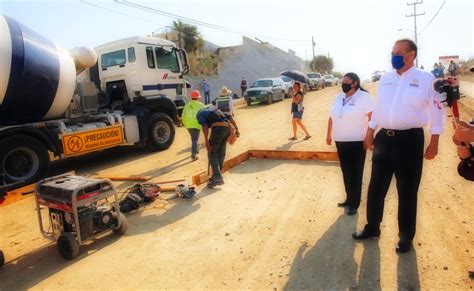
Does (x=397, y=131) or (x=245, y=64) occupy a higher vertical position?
(x=245, y=64)

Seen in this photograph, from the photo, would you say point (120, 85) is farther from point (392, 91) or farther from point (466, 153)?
point (466, 153)

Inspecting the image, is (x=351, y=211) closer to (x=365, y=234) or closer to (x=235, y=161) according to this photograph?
(x=365, y=234)

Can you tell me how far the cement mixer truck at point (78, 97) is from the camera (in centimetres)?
689

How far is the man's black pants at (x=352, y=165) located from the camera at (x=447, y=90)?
4.92ft

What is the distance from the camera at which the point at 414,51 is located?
3523 mm

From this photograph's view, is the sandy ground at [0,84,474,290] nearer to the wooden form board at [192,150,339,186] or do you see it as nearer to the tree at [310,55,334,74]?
the wooden form board at [192,150,339,186]

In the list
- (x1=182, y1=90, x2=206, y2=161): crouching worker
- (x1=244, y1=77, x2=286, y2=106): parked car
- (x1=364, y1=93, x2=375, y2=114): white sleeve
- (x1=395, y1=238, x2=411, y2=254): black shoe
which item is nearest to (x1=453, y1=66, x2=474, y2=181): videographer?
(x1=395, y1=238, x2=411, y2=254): black shoe

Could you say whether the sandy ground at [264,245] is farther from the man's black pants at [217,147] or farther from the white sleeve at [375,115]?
the white sleeve at [375,115]

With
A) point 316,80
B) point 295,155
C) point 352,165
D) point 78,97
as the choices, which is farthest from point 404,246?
point 316,80

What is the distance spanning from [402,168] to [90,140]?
7.18 meters

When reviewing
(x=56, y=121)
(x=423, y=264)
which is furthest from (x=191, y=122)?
(x=423, y=264)

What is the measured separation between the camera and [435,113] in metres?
3.42

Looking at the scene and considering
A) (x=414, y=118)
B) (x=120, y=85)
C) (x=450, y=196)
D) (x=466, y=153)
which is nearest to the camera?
(x=466, y=153)

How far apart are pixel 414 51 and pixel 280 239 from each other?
2.50 metres
